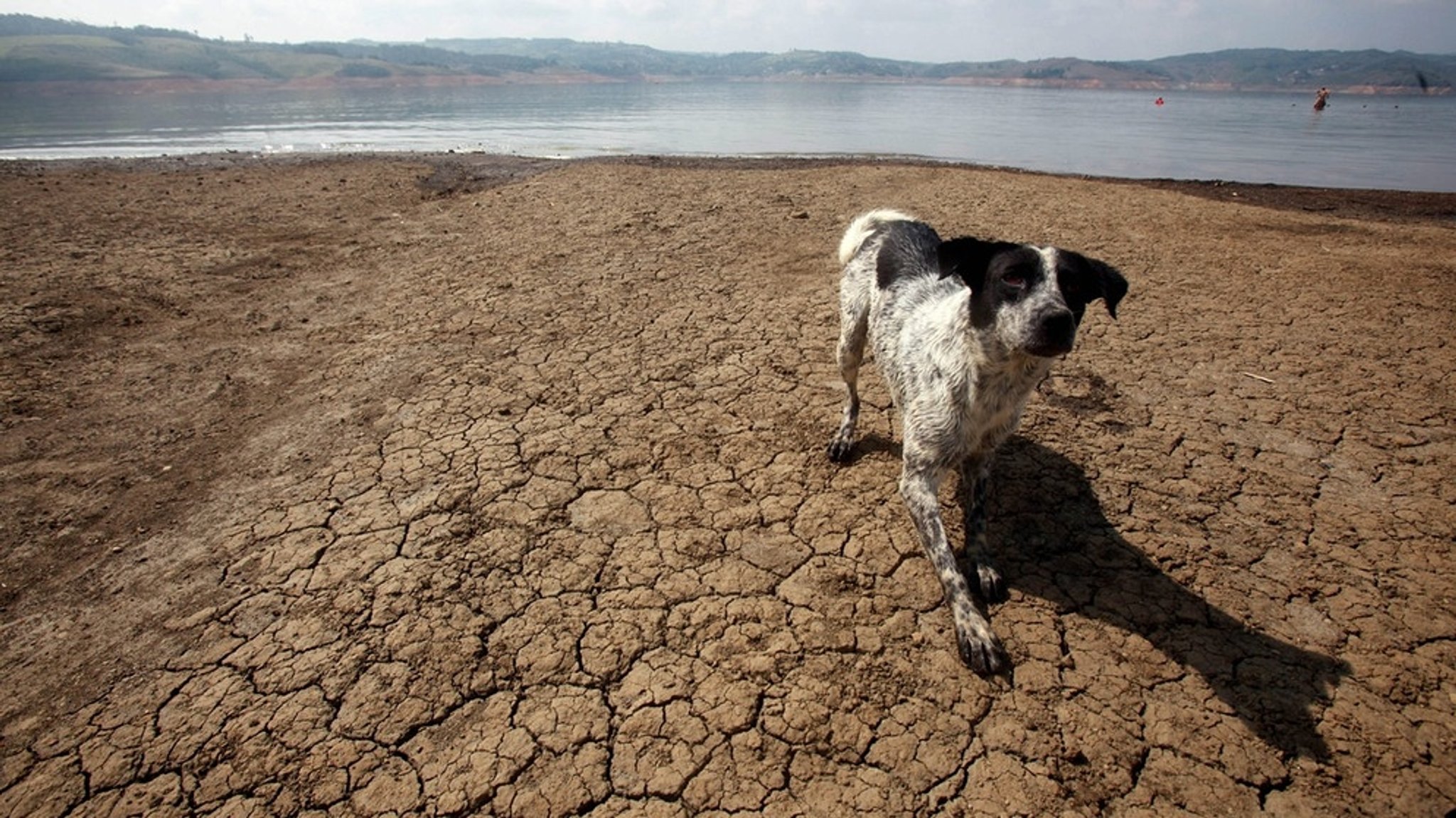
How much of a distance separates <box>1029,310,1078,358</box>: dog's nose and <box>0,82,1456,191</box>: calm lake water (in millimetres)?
15979

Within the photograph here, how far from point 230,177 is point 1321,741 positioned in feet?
54.8

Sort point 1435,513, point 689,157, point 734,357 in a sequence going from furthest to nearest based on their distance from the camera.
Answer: point 689,157, point 734,357, point 1435,513

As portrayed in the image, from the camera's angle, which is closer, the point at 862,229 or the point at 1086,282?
the point at 1086,282

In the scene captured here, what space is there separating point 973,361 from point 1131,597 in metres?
1.31

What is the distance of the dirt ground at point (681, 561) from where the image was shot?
2201mm

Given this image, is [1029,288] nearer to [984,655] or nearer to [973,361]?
[973,361]

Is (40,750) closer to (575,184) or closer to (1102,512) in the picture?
(1102,512)

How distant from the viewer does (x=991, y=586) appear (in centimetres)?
285

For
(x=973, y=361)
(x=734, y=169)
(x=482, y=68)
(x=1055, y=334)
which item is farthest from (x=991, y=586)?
(x=482, y=68)

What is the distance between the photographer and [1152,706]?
93.4 inches

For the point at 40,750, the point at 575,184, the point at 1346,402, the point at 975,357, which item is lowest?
the point at 40,750

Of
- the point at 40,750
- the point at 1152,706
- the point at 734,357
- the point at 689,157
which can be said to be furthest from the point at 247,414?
the point at 689,157

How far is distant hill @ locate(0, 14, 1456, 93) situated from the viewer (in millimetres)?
69500

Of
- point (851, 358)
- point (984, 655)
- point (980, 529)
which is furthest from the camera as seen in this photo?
point (851, 358)
